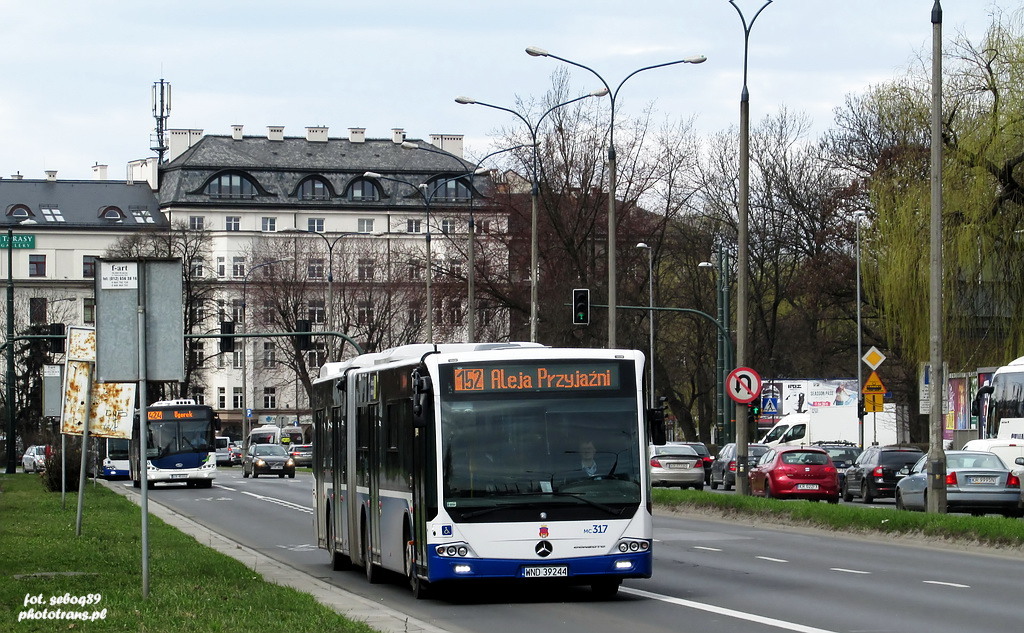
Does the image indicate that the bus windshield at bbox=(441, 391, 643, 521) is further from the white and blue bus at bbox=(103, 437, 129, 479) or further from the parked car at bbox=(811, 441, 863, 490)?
the white and blue bus at bbox=(103, 437, 129, 479)

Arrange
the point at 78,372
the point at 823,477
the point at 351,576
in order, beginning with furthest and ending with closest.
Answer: the point at 823,477, the point at 78,372, the point at 351,576

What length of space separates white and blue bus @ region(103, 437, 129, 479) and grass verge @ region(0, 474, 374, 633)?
37.4 metres

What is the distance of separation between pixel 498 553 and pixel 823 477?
25771mm

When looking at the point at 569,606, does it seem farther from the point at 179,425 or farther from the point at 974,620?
the point at 179,425

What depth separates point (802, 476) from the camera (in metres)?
41.0

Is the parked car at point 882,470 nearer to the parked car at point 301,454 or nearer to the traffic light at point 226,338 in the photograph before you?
the traffic light at point 226,338

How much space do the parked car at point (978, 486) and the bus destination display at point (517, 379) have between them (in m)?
15.9

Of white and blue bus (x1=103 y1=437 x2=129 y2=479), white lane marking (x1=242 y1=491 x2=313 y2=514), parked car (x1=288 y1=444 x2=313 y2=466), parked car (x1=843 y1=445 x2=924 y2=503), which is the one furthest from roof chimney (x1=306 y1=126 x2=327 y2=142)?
parked car (x1=843 y1=445 x2=924 y2=503)

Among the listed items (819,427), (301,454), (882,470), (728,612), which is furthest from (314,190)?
(728,612)

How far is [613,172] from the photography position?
4100 cm

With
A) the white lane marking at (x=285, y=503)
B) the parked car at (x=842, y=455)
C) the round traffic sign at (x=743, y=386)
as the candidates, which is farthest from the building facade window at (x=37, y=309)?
the round traffic sign at (x=743, y=386)

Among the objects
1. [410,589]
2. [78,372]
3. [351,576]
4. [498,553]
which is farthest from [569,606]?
[78,372]

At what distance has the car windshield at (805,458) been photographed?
41.0 metres

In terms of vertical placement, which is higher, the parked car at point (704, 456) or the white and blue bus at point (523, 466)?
the white and blue bus at point (523, 466)
